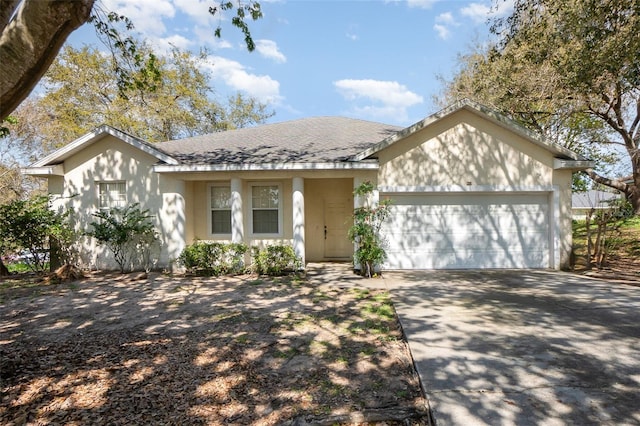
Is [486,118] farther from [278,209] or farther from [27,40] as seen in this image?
[27,40]

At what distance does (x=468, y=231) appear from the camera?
9742mm

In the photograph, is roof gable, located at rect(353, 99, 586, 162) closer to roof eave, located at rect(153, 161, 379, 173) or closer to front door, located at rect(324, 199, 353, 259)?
roof eave, located at rect(153, 161, 379, 173)

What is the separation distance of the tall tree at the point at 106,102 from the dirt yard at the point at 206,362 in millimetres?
17049

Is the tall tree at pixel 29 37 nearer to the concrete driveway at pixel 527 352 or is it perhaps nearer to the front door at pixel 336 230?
the concrete driveway at pixel 527 352

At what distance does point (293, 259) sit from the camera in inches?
375

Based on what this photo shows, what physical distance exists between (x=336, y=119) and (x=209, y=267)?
28.0 ft

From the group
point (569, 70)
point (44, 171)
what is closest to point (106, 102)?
point (44, 171)

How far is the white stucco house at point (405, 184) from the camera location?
953cm

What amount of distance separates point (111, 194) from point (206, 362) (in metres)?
8.92

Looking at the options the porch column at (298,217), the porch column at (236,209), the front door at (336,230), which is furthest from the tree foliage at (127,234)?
the front door at (336,230)

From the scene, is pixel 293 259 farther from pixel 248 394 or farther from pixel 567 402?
pixel 567 402

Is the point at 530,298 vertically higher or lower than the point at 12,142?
lower

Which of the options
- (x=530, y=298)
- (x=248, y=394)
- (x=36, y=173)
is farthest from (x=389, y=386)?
(x=36, y=173)

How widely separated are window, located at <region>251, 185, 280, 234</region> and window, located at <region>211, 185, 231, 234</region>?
2.77 feet
